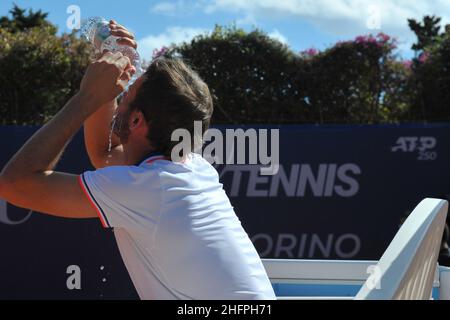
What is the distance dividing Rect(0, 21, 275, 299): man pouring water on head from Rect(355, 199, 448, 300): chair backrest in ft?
1.24

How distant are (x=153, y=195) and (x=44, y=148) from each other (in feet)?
1.03

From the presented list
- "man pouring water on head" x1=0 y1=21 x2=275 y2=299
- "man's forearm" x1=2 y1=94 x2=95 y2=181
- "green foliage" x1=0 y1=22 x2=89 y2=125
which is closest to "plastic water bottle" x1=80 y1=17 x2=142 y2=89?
"man pouring water on head" x1=0 y1=21 x2=275 y2=299

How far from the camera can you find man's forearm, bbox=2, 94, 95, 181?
69.7 inches

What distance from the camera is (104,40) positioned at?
8.08 feet

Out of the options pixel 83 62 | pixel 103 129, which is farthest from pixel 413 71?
pixel 103 129

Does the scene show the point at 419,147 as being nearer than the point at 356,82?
Yes

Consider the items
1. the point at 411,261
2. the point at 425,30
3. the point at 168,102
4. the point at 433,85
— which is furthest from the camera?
the point at 425,30

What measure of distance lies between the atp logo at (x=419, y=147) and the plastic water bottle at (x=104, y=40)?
16.6 feet

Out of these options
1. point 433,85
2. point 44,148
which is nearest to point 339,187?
point 433,85

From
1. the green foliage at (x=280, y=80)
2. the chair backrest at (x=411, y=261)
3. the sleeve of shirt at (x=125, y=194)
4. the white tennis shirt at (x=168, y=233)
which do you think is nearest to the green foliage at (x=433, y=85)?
the green foliage at (x=280, y=80)

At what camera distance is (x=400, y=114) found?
10680 millimetres

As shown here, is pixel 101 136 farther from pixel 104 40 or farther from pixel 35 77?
pixel 35 77

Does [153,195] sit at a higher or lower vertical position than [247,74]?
lower

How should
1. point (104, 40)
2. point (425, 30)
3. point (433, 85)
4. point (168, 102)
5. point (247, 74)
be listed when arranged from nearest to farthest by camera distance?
point (168, 102), point (104, 40), point (433, 85), point (247, 74), point (425, 30)
